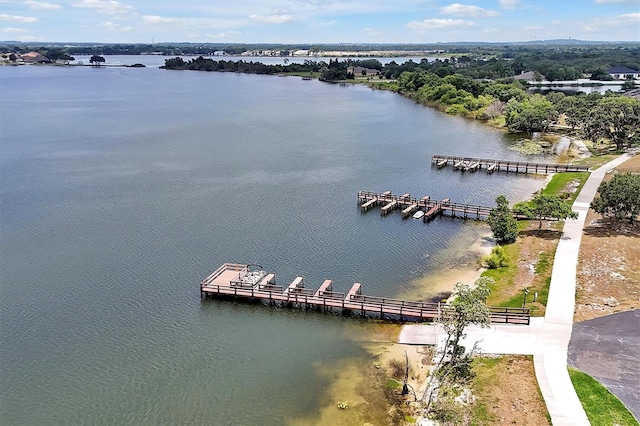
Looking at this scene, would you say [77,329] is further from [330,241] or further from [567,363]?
[567,363]

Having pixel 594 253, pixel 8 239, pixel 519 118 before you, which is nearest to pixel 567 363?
pixel 594 253

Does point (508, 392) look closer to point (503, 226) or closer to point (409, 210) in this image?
point (503, 226)

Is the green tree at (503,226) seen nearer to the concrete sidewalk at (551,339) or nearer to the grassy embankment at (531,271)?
the grassy embankment at (531,271)

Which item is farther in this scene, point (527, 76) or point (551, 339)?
point (527, 76)

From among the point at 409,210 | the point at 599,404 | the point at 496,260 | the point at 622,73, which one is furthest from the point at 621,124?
the point at 622,73

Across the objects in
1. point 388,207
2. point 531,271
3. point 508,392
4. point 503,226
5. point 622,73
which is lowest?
point 508,392

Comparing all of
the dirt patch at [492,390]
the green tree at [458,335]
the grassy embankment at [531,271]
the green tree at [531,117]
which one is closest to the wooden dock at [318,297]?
the grassy embankment at [531,271]

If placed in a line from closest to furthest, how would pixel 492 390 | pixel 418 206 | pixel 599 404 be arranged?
pixel 599 404 → pixel 492 390 → pixel 418 206
